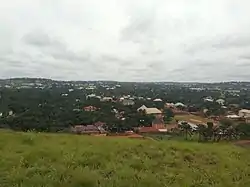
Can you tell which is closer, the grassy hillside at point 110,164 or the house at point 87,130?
the grassy hillside at point 110,164

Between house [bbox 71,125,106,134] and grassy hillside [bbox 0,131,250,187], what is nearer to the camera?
grassy hillside [bbox 0,131,250,187]

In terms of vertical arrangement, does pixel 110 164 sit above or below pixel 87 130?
above

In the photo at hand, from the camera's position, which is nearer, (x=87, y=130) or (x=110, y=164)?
(x=110, y=164)

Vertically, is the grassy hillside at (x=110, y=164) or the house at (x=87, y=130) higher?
the grassy hillside at (x=110, y=164)

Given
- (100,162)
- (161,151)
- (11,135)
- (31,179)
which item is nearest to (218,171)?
(161,151)

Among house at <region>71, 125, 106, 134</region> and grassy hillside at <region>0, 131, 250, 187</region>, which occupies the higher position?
grassy hillside at <region>0, 131, 250, 187</region>

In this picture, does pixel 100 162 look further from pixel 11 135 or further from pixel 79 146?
pixel 11 135

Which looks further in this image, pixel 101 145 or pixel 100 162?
pixel 101 145

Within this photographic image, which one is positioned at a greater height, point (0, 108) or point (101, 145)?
point (101, 145)
